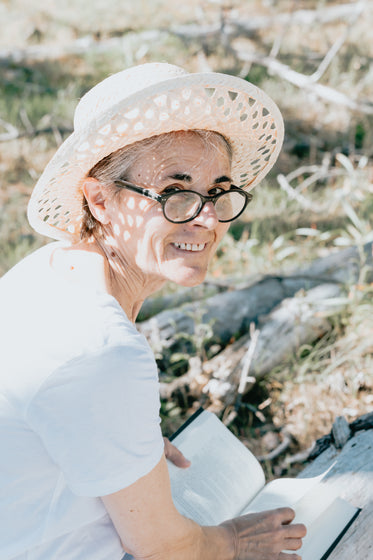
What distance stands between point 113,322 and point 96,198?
472mm

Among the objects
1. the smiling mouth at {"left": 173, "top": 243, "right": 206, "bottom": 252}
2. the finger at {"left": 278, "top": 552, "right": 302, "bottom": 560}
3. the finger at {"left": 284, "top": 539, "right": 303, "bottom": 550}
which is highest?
the smiling mouth at {"left": 173, "top": 243, "right": 206, "bottom": 252}

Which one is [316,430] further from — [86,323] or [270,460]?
[86,323]

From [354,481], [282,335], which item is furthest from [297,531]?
[282,335]

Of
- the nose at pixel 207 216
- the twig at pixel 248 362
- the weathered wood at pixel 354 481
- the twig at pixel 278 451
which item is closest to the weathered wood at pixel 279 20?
the twig at pixel 248 362

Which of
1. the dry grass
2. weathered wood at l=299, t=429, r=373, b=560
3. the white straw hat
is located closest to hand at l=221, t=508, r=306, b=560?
weathered wood at l=299, t=429, r=373, b=560

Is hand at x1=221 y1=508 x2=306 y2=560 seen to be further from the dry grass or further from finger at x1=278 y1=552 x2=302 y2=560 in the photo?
the dry grass

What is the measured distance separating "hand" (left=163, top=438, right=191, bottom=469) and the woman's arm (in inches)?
12.4

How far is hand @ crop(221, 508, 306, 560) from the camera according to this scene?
1.47 m

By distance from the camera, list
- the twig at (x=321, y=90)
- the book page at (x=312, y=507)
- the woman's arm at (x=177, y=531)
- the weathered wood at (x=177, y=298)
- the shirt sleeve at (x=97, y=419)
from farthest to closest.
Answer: the twig at (x=321, y=90)
the weathered wood at (x=177, y=298)
the book page at (x=312, y=507)
the woman's arm at (x=177, y=531)
the shirt sleeve at (x=97, y=419)

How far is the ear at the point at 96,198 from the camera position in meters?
1.50

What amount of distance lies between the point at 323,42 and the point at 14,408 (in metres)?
7.17

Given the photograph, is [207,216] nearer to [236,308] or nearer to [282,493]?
[282,493]

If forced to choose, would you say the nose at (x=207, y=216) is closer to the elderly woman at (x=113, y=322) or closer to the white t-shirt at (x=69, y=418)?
the elderly woman at (x=113, y=322)

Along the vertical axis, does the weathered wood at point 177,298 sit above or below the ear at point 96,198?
below
